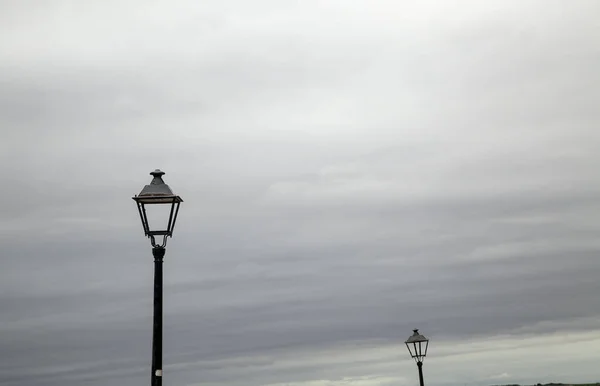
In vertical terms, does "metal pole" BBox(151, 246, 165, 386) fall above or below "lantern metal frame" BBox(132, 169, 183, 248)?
below

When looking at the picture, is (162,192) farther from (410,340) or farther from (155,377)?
(410,340)

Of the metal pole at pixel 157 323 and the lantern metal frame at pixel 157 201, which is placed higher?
the lantern metal frame at pixel 157 201

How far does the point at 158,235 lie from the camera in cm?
1602

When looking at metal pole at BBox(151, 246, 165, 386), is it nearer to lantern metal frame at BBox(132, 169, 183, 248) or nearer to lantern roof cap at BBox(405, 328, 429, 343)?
lantern metal frame at BBox(132, 169, 183, 248)

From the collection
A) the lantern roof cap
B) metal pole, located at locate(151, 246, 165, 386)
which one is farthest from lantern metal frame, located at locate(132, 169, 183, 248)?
the lantern roof cap

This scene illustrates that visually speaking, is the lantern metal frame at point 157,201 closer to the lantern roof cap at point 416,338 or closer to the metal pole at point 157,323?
the metal pole at point 157,323

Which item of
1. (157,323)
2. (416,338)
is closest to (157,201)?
(157,323)

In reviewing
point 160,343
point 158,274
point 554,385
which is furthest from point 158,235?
point 554,385

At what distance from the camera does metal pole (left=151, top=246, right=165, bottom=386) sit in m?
15.2

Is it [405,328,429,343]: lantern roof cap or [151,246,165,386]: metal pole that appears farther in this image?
[405,328,429,343]: lantern roof cap

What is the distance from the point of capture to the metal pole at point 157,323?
15.2 metres

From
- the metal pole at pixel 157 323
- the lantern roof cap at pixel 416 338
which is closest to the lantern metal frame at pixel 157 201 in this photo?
the metal pole at pixel 157 323

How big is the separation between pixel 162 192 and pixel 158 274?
1.47 meters

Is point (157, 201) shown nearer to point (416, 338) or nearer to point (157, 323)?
point (157, 323)
